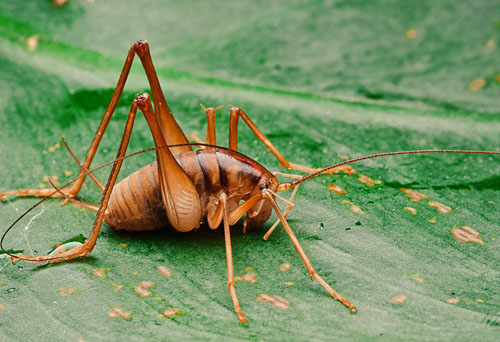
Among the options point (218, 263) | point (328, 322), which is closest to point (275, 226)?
point (218, 263)

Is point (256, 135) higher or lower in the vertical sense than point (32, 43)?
lower

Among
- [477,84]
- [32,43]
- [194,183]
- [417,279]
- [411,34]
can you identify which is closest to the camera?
[417,279]

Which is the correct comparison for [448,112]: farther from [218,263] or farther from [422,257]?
[218,263]

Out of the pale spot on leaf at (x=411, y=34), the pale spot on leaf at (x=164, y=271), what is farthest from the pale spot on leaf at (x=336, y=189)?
the pale spot on leaf at (x=411, y=34)

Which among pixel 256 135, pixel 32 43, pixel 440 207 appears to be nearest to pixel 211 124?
pixel 256 135

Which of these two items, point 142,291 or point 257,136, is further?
point 257,136

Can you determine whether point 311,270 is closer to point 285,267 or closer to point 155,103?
point 285,267

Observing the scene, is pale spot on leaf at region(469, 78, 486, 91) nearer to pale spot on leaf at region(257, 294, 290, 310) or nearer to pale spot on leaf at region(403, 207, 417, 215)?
pale spot on leaf at region(403, 207, 417, 215)
